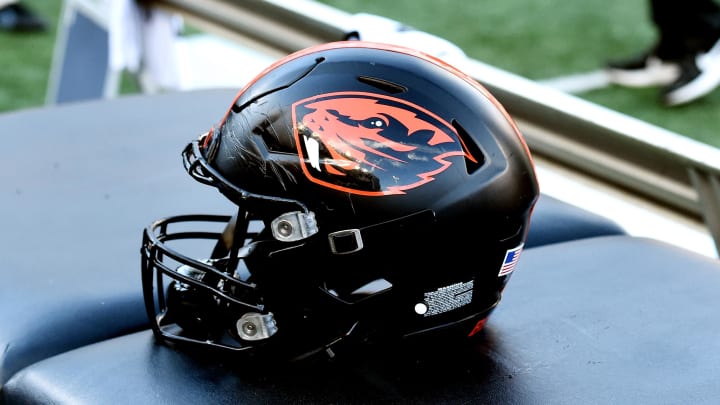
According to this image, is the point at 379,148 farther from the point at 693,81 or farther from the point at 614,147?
the point at 693,81

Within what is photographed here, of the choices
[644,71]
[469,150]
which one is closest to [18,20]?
[644,71]

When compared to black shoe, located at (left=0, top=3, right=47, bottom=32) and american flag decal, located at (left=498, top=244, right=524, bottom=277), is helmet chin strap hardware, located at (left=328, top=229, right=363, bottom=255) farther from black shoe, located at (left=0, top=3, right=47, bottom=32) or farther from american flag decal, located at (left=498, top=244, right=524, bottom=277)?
black shoe, located at (left=0, top=3, right=47, bottom=32)

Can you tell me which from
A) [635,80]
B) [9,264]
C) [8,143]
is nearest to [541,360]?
[9,264]

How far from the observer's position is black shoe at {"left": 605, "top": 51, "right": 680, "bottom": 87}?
11.1 feet

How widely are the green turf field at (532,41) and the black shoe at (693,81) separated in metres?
0.04

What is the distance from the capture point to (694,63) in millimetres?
3332

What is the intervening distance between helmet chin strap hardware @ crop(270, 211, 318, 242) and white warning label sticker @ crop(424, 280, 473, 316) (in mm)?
158

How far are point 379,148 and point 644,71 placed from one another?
2.66 meters

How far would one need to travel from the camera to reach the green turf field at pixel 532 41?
A: 3252 millimetres

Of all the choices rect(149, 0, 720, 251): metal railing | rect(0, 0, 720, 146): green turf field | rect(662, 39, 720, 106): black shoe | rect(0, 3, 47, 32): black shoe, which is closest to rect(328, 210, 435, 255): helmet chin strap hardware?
rect(149, 0, 720, 251): metal railing

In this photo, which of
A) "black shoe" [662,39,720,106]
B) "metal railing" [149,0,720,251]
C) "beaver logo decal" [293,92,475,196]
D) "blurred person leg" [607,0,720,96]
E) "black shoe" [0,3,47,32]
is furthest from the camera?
"black shoe" [0,3,47,32]

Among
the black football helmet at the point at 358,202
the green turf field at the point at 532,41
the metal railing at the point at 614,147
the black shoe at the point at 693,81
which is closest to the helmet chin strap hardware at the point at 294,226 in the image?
the black football helmet at the point at 358,202

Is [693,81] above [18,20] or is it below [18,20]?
above

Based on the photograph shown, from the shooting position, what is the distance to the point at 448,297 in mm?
1056
